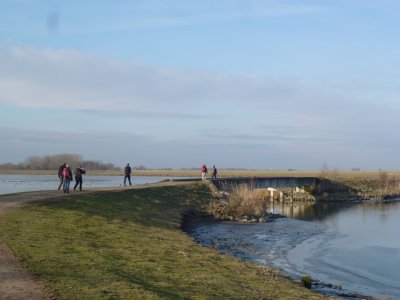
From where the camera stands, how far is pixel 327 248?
89.0ft

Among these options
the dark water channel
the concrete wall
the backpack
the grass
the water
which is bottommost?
the dark water channel

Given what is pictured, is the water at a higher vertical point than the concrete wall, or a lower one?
lower

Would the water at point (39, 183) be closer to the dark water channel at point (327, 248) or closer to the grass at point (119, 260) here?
the dark water channel at point (327, 248)

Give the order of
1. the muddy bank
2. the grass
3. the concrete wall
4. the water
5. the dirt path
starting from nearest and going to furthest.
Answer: the dirt path, the grass, the muddy bank, the concrete wall, the water

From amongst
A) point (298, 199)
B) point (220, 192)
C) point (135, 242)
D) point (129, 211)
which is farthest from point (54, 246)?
point (298, 199)

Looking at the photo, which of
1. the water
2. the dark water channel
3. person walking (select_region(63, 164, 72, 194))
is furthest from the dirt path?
the water

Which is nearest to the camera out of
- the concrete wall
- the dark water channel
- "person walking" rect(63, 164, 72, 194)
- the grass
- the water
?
the grass

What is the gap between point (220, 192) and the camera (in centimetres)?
4856

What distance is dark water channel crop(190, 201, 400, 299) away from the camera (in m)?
18.7

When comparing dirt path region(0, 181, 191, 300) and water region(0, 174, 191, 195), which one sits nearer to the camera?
dirt path region(0, 181, 191, 300)

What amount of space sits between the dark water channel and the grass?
2.70m

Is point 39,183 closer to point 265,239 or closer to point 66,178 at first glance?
point 66,178

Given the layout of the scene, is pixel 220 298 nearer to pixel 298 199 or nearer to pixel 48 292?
pixel 48 292

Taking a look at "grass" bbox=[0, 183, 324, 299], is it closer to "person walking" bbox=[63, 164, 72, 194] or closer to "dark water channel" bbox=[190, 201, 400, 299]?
"dark water channel" bbox=[190, 201, 400, 299]
